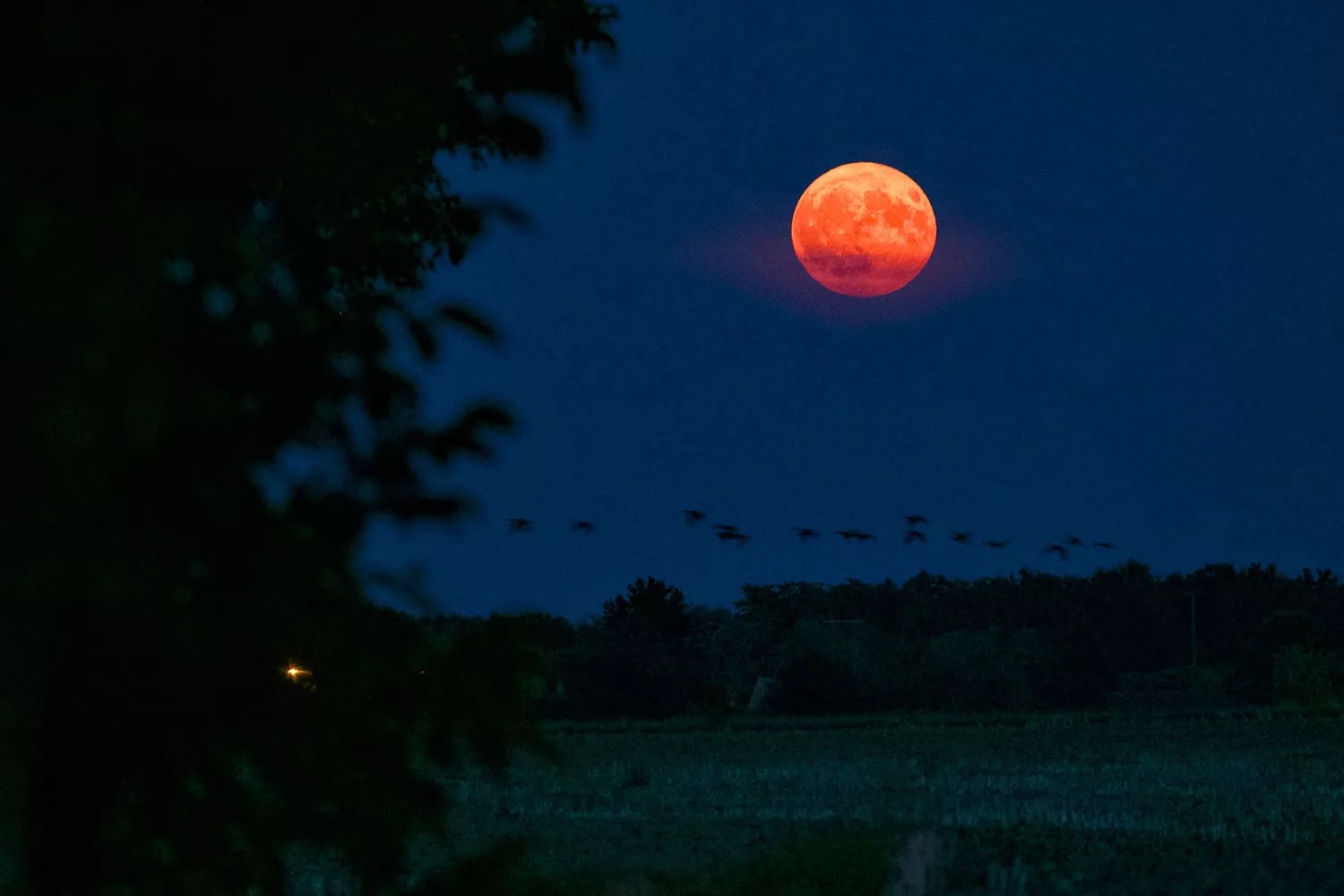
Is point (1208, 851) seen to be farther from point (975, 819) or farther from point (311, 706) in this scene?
point (311, 706)

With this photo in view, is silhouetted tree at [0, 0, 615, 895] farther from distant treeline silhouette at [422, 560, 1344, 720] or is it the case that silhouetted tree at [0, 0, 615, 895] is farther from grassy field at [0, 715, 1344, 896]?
distant treeline silhouette at [422, 560, 1344, 720]

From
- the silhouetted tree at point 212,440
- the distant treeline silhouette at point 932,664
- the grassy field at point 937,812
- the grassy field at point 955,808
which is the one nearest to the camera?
the silhouetted tree at point 212,440

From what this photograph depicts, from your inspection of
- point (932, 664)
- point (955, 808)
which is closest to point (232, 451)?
point (955, 808)

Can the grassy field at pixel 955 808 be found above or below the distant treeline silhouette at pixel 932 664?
below

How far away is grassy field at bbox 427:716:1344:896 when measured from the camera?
16.4 meters

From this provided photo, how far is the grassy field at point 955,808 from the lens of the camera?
16422 mm

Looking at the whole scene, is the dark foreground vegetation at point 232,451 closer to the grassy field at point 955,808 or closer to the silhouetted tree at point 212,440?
the silhouetted tree at point 212,440

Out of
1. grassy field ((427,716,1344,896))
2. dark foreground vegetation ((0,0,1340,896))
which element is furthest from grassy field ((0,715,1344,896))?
dark foreground vegetation ((0,0,1340,896))

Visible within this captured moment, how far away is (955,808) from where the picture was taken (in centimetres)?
2422

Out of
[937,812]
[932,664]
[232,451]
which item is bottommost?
[232,451]

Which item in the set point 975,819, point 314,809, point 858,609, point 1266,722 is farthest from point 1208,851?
point 858,609

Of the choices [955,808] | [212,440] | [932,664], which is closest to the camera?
[212,440]

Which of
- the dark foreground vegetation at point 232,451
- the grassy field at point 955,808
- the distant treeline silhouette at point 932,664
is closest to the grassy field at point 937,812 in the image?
the grassy field at point 955,808

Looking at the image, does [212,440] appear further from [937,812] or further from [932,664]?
[932,664]
